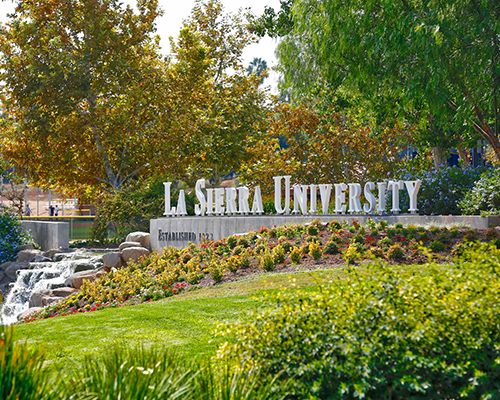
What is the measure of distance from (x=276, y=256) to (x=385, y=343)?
800 cm

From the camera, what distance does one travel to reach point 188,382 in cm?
360

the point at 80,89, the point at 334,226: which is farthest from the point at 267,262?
the point at 80,89

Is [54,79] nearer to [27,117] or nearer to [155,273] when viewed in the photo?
[27,117]

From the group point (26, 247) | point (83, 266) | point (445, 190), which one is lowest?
point (83, 266)

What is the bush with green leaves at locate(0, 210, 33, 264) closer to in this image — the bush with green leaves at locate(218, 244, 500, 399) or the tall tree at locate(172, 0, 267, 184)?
the tall tree at locate(172, 0, 267, 184)

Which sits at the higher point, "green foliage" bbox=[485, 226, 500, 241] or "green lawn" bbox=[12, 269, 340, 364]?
"green foliage" bbox=[485, 226, 500, 241]

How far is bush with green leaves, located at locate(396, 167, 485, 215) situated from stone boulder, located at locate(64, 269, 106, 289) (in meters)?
9.11

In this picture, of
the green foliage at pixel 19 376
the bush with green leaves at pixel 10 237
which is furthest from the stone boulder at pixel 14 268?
the green foliage at pixel 19 376

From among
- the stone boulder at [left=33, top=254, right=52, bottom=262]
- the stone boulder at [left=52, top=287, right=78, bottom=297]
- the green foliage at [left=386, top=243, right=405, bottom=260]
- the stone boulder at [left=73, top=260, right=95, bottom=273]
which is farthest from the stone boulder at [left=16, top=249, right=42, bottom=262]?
the green foliage at [left=386, top=243, right=405, bottom=260]

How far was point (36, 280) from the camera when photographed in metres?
17.8

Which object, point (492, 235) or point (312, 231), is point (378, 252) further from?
point (312, 231)

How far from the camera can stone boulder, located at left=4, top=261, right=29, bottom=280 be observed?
1922cm

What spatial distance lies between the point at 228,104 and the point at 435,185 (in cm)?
1459

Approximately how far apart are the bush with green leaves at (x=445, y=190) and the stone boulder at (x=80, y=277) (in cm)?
911
